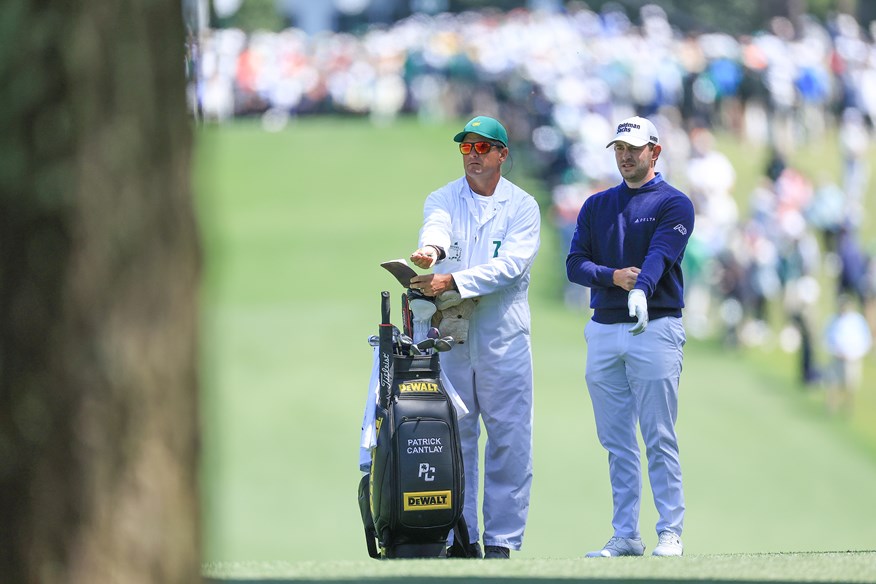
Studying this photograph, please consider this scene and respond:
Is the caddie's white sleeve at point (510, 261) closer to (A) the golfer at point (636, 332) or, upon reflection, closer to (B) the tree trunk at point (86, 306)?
(A) the golfer at point (636, 332)

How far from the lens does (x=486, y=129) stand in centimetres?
742

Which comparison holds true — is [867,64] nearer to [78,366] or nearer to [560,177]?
[560,177]

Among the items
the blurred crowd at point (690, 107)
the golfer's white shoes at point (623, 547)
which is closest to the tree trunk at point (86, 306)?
the golfer's white shoes at point (623, 547)

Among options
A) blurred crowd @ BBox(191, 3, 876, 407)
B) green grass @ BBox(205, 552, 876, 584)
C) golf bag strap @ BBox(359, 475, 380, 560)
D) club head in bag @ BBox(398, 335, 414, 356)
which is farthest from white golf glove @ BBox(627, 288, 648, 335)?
blurred crowd @ BBox(191, 3, 876, 407)

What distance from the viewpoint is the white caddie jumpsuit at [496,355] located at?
7391mm

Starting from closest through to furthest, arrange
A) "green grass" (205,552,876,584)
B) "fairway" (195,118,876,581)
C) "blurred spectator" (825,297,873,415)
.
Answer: "green grass" (205,552,876,584), "fairway" (195,118,876,581), "blurred spectator" (825,297,873,415)

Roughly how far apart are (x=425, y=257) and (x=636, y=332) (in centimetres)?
97

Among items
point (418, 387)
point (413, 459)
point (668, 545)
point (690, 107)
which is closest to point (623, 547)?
point (668, 545)

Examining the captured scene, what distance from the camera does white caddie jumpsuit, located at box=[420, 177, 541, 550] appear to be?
7391 mm

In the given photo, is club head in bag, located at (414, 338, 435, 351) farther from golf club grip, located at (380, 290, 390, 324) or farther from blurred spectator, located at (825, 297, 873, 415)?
blurred spectator, located at (825, 297, 873, 415)

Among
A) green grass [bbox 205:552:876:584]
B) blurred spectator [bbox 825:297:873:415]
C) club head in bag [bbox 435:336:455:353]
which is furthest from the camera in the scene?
blurred spectator [bbox 825:297:873:415]

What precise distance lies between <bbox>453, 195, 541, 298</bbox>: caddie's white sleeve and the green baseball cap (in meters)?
0.30

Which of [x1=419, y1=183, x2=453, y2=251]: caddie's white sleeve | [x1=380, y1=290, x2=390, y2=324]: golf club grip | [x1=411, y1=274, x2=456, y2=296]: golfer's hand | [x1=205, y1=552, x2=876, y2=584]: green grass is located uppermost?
[x1=419, y1=183, x2=453, y2=251]: caddie's white sleeve

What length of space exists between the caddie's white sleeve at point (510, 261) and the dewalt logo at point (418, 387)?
1.35 ft
